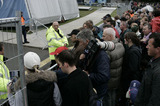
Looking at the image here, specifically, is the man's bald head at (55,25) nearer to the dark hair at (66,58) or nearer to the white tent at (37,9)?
the dark hair at (66,58)

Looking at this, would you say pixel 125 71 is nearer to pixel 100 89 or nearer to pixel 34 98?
pixel 100 89

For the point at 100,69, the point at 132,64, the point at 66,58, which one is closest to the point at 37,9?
the point at 132,64

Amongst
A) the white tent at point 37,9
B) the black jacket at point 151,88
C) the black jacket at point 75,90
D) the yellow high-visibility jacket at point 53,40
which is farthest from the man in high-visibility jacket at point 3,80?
the white tent at point 37,9

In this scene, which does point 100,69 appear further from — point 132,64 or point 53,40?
point 53,40

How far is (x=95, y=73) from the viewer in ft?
8.03

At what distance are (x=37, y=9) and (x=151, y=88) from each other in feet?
36.7

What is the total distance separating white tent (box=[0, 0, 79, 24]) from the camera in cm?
1126

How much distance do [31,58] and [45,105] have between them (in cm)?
64

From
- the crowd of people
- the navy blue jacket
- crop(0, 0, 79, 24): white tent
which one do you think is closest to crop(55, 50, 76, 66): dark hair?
the crowd of people

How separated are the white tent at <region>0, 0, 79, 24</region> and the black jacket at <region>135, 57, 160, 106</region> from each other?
29.0ft

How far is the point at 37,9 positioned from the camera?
11.7 m

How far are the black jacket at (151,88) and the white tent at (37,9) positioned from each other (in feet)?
29.0

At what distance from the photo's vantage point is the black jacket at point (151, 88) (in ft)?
6.31

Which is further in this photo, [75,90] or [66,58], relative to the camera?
[66,58]
